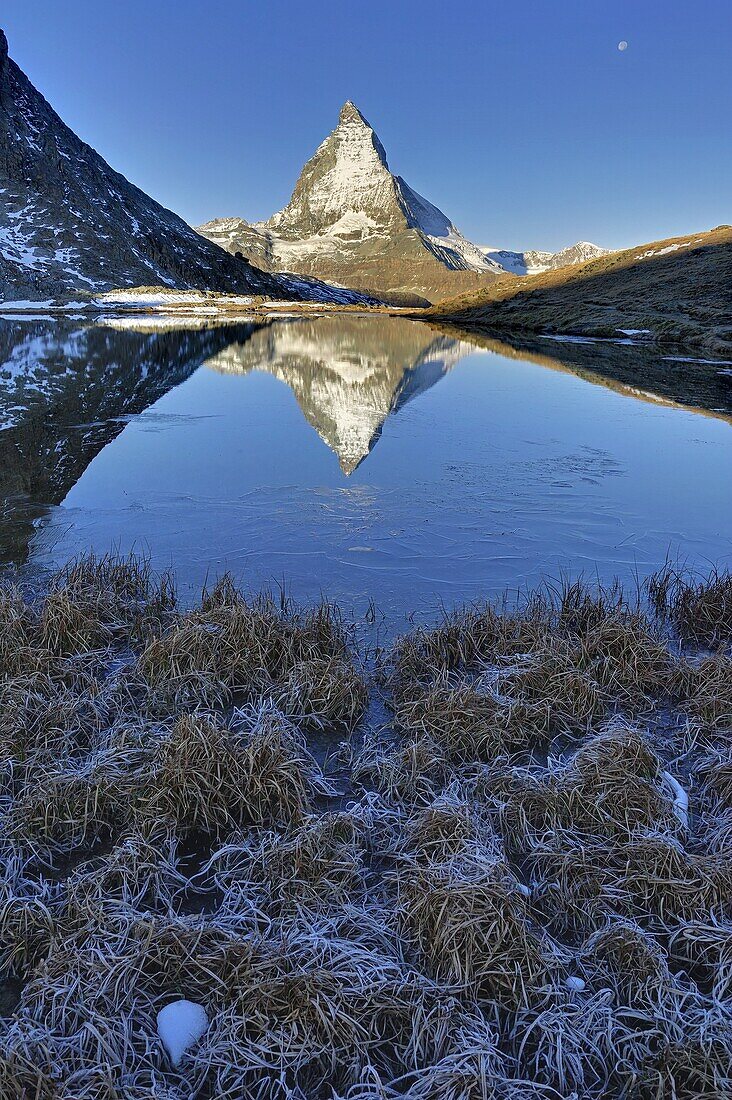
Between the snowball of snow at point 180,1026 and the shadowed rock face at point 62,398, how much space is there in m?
6.39

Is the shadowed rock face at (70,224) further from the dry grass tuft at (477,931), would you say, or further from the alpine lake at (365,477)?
the dry grass tuft at (477,931)

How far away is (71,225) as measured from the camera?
362 feet

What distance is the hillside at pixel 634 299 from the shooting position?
4688cm

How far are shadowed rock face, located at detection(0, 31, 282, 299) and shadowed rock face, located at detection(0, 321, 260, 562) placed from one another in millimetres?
56301

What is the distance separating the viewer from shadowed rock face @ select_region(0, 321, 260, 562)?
412 inches

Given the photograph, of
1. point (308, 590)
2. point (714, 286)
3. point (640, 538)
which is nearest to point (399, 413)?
point (640, 538)

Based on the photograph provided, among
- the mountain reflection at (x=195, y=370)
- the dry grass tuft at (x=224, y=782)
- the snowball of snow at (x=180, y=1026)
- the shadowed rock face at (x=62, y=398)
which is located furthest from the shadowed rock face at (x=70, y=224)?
the snowball of snow at (x=180, y=1026)

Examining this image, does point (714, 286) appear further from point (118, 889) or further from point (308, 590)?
point (118, 889)

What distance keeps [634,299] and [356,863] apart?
213 ft

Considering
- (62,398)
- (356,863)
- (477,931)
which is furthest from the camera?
(62,398)

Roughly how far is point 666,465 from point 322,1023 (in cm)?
1395

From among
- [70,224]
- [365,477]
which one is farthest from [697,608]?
[70,224]

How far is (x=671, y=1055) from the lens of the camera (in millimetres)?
2613

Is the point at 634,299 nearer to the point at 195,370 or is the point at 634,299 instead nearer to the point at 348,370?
the point at 348,370
